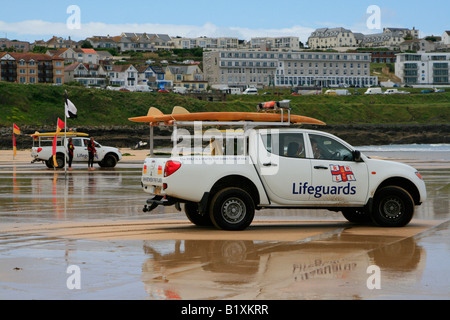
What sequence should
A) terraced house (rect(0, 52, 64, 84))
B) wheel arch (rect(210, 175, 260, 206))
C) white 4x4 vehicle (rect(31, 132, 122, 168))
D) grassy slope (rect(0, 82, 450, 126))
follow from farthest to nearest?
terraced house (rect(0, 52, 64, 84))
grassy slope (rect(0, 82, 450, 126))
white 4x4 vehicle (rect(31, 132, 122, 168))
wheel arch (rect(210, 175, 260, 206))

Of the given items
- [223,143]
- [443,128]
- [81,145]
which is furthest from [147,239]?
[443,128]

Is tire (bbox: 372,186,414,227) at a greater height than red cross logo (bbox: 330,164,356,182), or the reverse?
red cross logo (bbox: 330,164,356,182)

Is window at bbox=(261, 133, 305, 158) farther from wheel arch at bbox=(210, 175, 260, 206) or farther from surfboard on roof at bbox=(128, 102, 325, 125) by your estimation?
wheel arch at bbox=(210, 175, 260, 206)

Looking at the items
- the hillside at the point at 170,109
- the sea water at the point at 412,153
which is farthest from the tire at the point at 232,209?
the hillside at the point at 170,109

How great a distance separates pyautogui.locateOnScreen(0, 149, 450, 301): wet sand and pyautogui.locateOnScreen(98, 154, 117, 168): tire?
62.2 ft

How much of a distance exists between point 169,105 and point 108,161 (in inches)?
3369

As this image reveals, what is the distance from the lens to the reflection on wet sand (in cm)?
807

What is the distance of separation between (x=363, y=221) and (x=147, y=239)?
479cm

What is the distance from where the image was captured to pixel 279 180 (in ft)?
44.1

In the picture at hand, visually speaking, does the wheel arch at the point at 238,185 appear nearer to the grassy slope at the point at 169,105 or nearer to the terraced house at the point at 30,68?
the grassy slope at the point at 169,105

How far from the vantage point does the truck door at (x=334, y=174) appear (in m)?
13.6

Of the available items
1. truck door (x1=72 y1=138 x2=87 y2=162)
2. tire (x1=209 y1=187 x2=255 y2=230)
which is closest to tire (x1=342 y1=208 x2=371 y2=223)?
tire (x1=209 y1=187 x2=255 y2=230)
